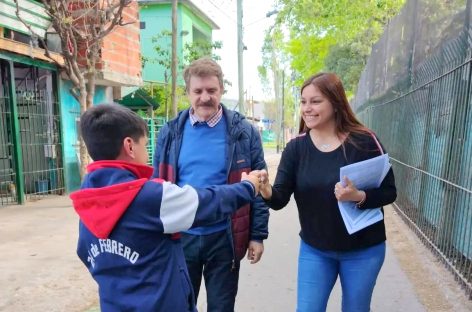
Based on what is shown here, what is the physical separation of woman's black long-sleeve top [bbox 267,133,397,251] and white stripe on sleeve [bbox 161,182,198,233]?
0.84 m

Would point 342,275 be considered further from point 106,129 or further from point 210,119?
point 106,129

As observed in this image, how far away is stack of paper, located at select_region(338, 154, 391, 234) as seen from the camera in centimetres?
226

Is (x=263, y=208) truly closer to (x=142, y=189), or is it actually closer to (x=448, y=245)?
(x=142, y=189)

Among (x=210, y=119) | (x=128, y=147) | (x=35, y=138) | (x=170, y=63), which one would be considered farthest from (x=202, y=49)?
(x=128, y=147)

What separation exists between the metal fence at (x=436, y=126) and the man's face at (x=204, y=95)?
263 centimetres

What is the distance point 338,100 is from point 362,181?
46 cm

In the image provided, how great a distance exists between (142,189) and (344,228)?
1.18m

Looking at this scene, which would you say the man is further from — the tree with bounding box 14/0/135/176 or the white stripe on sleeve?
the tree with bounding box 14/0/135/176

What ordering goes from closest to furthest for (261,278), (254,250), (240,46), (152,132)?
1. (254,250)
2. (261,278)
3. (152,132)
4. (240,46)

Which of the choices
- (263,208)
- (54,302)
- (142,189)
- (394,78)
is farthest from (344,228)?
(394,78)

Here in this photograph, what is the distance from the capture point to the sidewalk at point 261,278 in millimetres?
3928

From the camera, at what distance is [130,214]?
1702 millimetres

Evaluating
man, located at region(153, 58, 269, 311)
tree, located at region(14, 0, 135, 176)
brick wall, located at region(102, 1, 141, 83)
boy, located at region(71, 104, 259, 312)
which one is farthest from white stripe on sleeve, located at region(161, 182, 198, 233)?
brick wall, located at region(102, 1, 141, 83)

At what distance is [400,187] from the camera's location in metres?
7.48
